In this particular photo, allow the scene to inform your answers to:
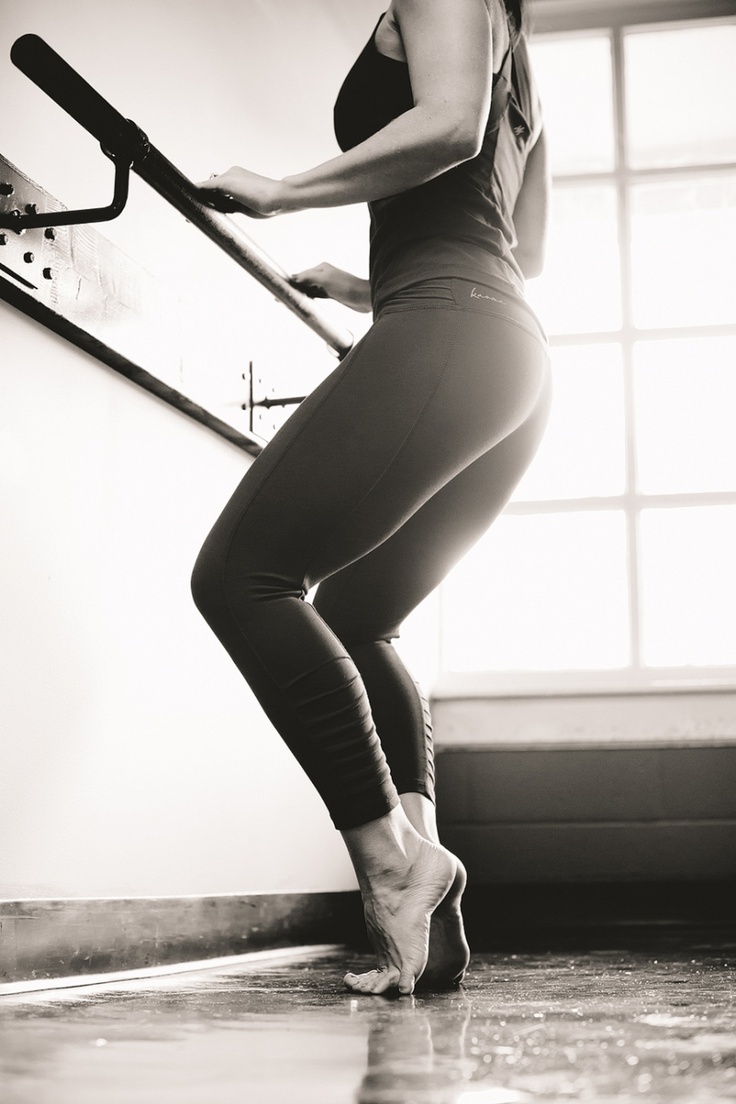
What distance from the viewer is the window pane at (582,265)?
11.8 feet

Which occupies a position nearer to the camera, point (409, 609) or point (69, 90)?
point (69, 90)

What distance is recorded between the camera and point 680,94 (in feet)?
11.9

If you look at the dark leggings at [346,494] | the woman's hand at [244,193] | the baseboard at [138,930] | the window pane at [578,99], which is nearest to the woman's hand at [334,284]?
the woman's hand at [244,193]

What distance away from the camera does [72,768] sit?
151 cm

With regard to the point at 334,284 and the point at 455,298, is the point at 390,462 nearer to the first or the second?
the point at 455,298

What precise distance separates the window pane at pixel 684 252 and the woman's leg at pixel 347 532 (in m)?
2.54

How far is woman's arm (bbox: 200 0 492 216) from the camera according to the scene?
119 cm

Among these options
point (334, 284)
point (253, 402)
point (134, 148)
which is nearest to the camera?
point (134, 148)

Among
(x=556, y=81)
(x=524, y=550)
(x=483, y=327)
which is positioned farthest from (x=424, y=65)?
(x=556, y=81)

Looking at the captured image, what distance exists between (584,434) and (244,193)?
94.2 inches

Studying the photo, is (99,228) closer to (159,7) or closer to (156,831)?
(159,7)

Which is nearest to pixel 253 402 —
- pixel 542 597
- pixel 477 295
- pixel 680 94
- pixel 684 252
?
pixel 477 295

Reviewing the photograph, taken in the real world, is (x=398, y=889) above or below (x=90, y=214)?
below

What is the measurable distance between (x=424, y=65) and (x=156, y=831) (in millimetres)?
1126
